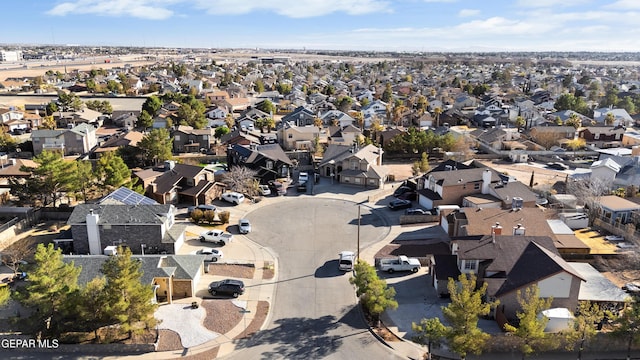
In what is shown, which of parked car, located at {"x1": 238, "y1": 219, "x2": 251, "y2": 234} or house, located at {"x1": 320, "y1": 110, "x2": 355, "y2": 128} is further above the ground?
house, located at {"x1": 320, "y1": 110, "x2": 355, "y2": 128}

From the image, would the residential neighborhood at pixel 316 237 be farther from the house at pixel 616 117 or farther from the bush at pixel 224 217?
the house at pixel 616 117

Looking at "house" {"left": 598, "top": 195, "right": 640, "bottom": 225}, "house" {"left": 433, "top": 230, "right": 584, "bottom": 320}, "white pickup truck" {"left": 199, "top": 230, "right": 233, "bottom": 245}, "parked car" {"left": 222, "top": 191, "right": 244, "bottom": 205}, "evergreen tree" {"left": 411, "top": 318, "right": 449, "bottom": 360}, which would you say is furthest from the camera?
"parked car" {"left": 222, "top": 191, "right": 244, "bottom": 205}

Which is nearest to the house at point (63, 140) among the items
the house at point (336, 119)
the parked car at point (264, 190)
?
the parked car at point (264, 190)

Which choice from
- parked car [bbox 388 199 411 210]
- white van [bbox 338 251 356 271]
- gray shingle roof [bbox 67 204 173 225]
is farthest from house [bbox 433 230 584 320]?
gray shingle roof [bbox 67 204 173 225]

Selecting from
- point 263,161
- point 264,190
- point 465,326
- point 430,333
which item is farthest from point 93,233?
point 465,326

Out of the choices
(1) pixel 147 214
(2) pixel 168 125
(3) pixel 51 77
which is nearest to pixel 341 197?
(1) pixel 147 214

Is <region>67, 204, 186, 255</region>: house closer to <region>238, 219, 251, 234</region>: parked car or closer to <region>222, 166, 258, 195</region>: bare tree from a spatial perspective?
<region>238, 219, 251, 234</region>: parked car

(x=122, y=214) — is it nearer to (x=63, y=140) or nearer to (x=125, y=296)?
(x=125, y=296)

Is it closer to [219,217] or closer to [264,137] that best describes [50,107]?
[264,137]
